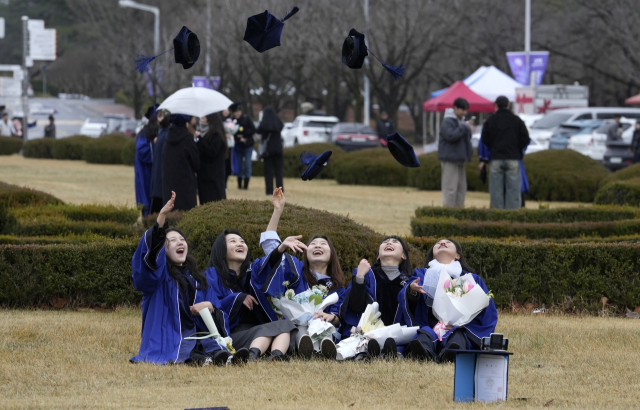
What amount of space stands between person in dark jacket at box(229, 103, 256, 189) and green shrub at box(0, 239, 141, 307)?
345 inches

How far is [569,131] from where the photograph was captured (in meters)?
27.4

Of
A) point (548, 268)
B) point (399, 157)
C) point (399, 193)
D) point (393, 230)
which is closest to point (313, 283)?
point (399, 157)

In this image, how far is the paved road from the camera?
6178 centimetres

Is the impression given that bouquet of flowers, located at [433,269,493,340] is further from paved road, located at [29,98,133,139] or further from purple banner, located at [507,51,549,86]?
paved road, located at [29,98,133,139]

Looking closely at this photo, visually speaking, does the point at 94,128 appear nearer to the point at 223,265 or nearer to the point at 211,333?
the point at 223,265

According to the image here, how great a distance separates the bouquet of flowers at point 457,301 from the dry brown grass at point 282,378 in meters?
0.42

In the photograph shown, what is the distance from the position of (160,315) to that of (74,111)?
220ft

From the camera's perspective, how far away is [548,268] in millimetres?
8289

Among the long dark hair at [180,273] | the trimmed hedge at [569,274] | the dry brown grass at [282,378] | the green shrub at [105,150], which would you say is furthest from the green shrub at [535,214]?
the green shrub at [105,150]

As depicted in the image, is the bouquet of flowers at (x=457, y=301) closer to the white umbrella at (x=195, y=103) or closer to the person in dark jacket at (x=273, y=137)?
the white umbrella at (x=195, y=103)

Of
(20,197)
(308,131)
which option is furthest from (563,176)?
(308,131)

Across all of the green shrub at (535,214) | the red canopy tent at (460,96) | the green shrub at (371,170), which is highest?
the red canopy tent at (460,96)

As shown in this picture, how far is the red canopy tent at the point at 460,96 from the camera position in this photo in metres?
26.9

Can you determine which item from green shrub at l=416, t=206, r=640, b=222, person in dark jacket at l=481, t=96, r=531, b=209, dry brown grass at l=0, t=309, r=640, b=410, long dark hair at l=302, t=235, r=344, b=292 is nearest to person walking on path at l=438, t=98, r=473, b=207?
person in dark jacket at l=481, t=96, r=531, b=209
